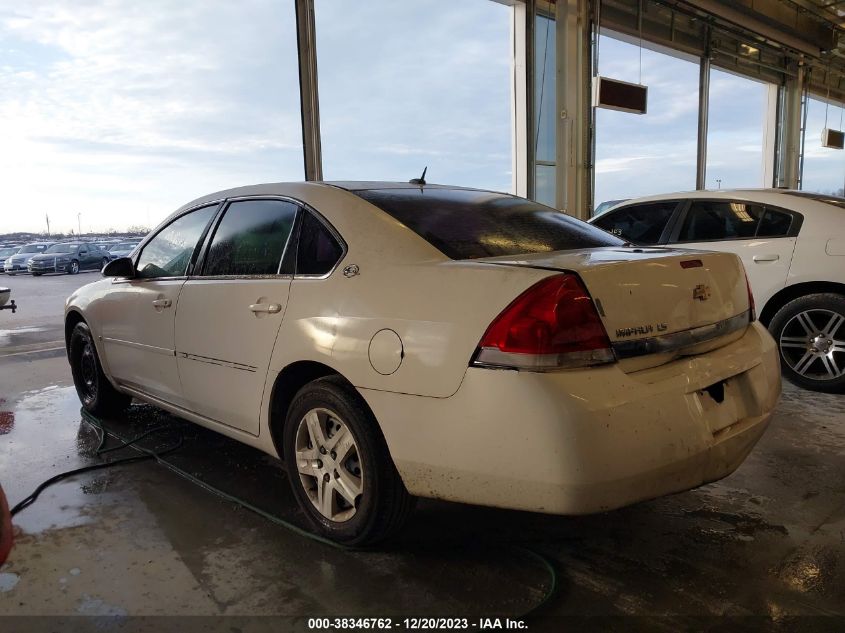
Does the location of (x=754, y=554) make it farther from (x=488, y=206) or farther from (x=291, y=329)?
(x=291, y=329)

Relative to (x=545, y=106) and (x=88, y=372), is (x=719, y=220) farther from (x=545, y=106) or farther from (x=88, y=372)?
(x=545, y=106)

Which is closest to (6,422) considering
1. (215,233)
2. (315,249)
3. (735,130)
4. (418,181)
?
(215,233)

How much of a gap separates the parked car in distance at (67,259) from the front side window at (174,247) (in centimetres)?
1984

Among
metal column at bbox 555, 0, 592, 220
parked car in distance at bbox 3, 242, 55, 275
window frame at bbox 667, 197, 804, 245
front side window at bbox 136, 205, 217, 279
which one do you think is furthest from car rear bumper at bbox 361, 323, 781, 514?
parked car in distance at bbox 3, 242, 55, 275

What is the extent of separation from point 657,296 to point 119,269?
2.88 m

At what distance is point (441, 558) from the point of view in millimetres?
2279

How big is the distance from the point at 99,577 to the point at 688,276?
7.49 feet

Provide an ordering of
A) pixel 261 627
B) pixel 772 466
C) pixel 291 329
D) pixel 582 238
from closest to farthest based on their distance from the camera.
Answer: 1. pixel 261 627
2. pixel 291 329
3. pixel 582 238
4. pixel 772 466

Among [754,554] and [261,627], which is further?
[754,554]

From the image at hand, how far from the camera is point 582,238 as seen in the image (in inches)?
105

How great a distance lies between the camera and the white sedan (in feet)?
5.86

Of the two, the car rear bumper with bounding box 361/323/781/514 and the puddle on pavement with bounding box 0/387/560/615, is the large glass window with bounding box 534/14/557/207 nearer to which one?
the puddle on pavement with bounding box 0/387/560/615

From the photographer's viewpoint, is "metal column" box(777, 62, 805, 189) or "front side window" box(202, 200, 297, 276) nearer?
"front side window" box(202, 200, 297, 276)

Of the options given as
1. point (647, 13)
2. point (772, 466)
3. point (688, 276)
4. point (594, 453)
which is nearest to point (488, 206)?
point (688, 276)
